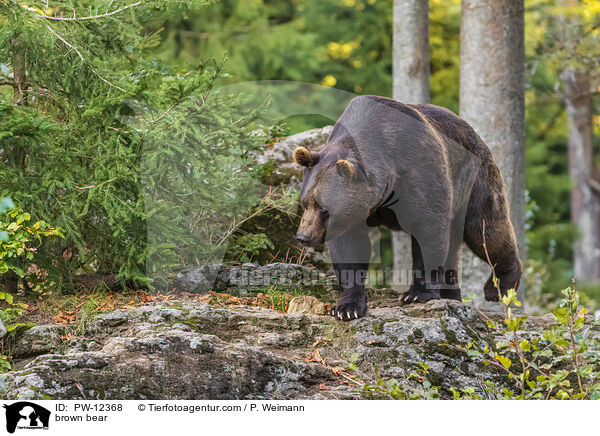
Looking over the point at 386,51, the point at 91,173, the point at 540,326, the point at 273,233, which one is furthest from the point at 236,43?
the point at 540,326

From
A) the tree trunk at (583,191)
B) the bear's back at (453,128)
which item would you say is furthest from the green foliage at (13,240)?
the tree trunk at (583,191)

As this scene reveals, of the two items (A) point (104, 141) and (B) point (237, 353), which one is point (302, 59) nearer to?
(A) point (104, 141)

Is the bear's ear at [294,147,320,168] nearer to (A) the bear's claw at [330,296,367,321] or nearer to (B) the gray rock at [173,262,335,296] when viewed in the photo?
(A) the bear's claw at [330,296,367,321]

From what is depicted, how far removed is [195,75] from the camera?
4.85 meters

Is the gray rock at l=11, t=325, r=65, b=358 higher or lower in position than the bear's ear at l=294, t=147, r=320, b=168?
lower

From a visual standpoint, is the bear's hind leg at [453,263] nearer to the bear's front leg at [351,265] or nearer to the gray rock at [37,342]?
the bear's front leg at [351,265]

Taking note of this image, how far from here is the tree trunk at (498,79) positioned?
6539 millimetres

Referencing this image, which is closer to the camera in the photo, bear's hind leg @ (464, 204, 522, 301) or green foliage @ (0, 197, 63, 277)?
green foliage @ (0, 197, 63, 277)

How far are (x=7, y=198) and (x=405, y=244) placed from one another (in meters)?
4.73

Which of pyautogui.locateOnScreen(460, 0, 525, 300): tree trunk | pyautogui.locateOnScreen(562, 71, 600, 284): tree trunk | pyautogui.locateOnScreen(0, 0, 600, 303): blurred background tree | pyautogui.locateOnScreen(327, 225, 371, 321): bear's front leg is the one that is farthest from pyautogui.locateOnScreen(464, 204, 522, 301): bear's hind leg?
pyautogui.locateOnScreen(562, 71, 600, 284): tree trunk
